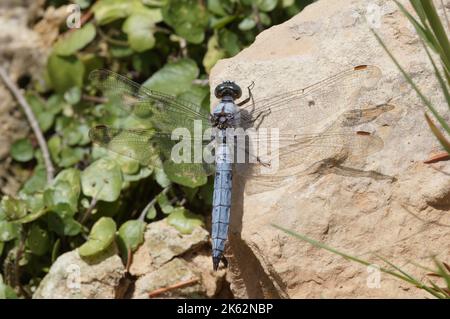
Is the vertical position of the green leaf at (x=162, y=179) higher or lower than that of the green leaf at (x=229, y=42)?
lower

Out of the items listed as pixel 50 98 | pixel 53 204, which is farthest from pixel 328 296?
pixel 50 98

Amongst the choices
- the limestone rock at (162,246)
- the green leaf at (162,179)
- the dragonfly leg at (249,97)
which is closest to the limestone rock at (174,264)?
the limestone rock at (162,246)

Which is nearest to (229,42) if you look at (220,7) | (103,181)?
(220,7)

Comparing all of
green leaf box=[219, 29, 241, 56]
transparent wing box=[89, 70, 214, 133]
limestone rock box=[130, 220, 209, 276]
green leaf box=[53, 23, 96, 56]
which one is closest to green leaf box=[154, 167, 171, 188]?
limestone rock box=[130, 220, 209, 276]

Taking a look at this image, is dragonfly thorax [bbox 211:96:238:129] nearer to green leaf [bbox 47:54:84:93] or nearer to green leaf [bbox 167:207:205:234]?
green leaf [bbox 167:207:205:234]

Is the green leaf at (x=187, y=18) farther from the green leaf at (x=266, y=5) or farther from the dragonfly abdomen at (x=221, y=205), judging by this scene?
the dragonfly abdomen at (x=221, y=205)

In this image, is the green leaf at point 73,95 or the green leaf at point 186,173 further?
the green leaf at point 73,95
